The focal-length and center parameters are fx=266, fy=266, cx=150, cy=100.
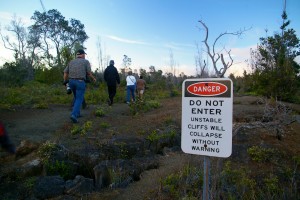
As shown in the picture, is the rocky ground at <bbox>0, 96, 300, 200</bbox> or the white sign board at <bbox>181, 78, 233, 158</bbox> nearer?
the white sign board at <bbox>181, 78, 233, 158</bbox>

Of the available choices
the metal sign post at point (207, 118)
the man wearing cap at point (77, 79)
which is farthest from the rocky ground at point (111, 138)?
the metal sign post at point (207, 118)

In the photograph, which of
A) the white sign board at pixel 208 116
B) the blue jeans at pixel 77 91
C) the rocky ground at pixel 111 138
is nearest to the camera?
the white sign board at pixel 208 116

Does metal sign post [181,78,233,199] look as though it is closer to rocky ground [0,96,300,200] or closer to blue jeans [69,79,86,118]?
rocky ground [0,96,300,200]

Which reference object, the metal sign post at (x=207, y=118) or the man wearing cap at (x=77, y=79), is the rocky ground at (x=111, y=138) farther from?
the metal sign post at (x=207, y=118)

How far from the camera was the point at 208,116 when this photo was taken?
98.1 inches

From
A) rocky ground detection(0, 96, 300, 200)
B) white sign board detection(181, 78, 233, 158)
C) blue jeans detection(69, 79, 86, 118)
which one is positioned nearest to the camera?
white sign board detection(181, 78, 233, 158)

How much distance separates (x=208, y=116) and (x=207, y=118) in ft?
0.07

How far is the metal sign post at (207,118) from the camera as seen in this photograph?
7.89ft

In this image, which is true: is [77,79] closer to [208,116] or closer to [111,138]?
[111,138]

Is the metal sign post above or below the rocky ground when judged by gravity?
above

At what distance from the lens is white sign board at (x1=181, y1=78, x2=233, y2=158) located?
94.7 inches

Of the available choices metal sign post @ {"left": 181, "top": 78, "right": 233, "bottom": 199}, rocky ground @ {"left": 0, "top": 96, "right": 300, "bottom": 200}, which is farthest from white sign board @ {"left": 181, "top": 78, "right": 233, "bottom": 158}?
rocky ground @ {"left": 0, "top": 96, "right": 300, "bottom": 200}

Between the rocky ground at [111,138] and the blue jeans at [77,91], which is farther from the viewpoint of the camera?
the blue jeans at [77,91]

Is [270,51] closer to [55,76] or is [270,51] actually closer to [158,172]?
[55,76]
